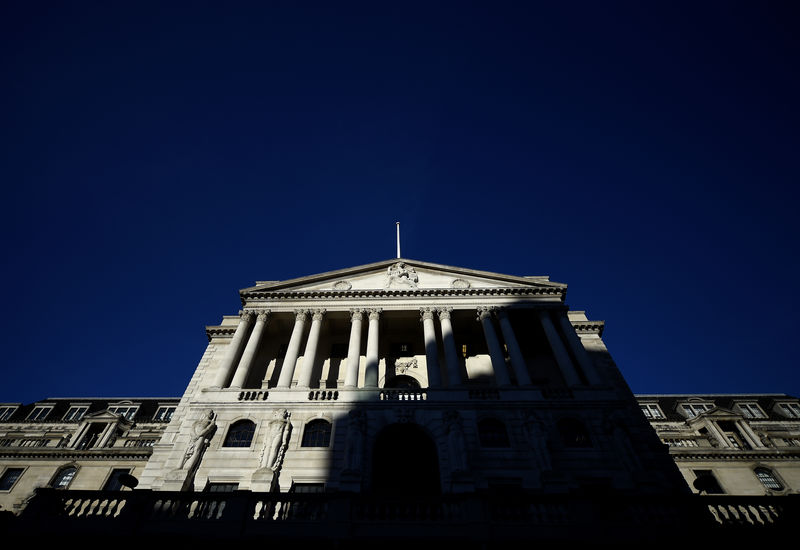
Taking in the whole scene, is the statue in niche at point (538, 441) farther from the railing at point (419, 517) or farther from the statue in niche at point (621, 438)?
the railing at point (419, 517)

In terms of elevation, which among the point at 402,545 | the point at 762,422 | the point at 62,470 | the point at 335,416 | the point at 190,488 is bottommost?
the point at 402,545

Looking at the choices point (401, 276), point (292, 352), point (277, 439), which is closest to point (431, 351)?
point (401, 276)

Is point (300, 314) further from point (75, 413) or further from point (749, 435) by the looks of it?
point (749, 435)

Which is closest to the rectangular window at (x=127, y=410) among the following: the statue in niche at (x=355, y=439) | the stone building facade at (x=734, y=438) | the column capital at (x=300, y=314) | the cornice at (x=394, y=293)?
the cornice at (x=394, y=293)

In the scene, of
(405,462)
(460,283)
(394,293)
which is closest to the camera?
(405,462)

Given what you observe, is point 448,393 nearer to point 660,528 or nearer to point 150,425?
point 660,528

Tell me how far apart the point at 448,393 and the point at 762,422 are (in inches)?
1583

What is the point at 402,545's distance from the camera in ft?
52.1

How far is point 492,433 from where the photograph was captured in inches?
966

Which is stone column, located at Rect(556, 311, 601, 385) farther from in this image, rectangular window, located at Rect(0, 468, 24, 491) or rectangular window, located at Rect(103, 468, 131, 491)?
rectangular window, located at Rect(0, 468, 24, 491)

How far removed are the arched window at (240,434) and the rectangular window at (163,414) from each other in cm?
2679

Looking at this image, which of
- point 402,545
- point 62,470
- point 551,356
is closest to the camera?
point 402,545

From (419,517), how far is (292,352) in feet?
52.5

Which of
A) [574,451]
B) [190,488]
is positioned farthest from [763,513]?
[190,488]
